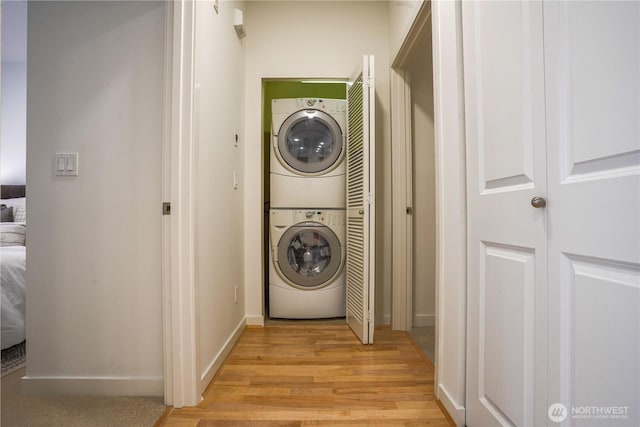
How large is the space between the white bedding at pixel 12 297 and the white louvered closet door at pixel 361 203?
80.9 inches

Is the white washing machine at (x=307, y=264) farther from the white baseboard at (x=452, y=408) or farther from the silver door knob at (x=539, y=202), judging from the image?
the silver door knob at (x=539, y=202)

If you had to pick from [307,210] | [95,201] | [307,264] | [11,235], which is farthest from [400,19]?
[11,235]

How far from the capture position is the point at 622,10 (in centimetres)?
60

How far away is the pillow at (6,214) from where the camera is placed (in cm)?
288

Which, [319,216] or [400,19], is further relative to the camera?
[319,216]

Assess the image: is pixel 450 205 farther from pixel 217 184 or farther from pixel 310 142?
pixel 310 142

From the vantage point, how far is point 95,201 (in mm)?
1399

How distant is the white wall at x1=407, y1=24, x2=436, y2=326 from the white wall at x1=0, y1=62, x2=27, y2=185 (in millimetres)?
4430

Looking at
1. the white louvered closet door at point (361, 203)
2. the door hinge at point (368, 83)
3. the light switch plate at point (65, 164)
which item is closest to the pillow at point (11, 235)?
the light switch plate at point (65, 164)

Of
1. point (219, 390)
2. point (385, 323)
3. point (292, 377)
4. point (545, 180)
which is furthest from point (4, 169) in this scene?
point (545, 180)

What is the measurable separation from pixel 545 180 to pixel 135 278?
5.37ft

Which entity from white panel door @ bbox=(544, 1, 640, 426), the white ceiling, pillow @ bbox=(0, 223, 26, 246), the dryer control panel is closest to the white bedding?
pillow @ bbox=(0, 223, 26, 246)

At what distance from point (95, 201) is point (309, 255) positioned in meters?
1.49

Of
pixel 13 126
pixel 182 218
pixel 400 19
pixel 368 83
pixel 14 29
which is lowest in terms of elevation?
pixel 182 218
